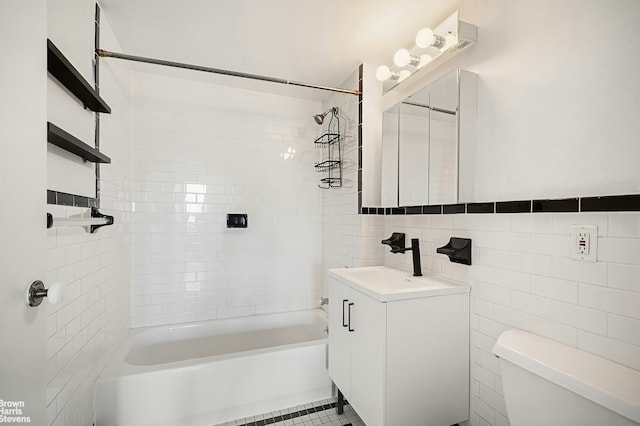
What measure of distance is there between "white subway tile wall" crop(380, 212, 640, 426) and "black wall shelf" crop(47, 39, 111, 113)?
1.94 m

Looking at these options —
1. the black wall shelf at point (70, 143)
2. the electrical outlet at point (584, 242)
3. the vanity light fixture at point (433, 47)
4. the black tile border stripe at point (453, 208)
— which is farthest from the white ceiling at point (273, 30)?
the electrical outlet at point (584, 242)

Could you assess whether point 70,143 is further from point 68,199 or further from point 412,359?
point 412,359

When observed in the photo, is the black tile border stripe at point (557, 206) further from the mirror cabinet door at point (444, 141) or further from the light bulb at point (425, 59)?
the light bulb at point (425, 59)

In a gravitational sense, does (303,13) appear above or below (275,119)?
above

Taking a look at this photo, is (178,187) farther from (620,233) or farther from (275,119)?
(620,233)

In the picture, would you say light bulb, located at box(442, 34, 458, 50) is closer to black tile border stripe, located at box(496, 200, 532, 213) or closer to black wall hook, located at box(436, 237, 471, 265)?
black tile border stripe, located at box(496, 200, 532, 213)

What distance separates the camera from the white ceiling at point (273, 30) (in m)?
1.67

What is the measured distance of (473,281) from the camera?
1542mm

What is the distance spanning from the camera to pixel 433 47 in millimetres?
1664

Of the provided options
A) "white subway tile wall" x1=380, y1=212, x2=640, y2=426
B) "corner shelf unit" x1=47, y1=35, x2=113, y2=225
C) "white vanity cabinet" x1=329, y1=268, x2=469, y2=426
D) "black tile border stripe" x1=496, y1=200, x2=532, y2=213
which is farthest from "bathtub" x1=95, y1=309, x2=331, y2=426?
"black tile border stripe" x1=496, y1=200, x2=532, y2=213

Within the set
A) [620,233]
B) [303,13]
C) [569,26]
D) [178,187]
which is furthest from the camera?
[178,187]

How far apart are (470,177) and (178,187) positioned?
2.29 metres

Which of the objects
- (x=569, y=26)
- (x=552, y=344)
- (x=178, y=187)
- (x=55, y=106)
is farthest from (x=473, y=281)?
(x=178, y=187)

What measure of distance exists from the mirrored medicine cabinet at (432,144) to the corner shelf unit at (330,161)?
58 centimetres
